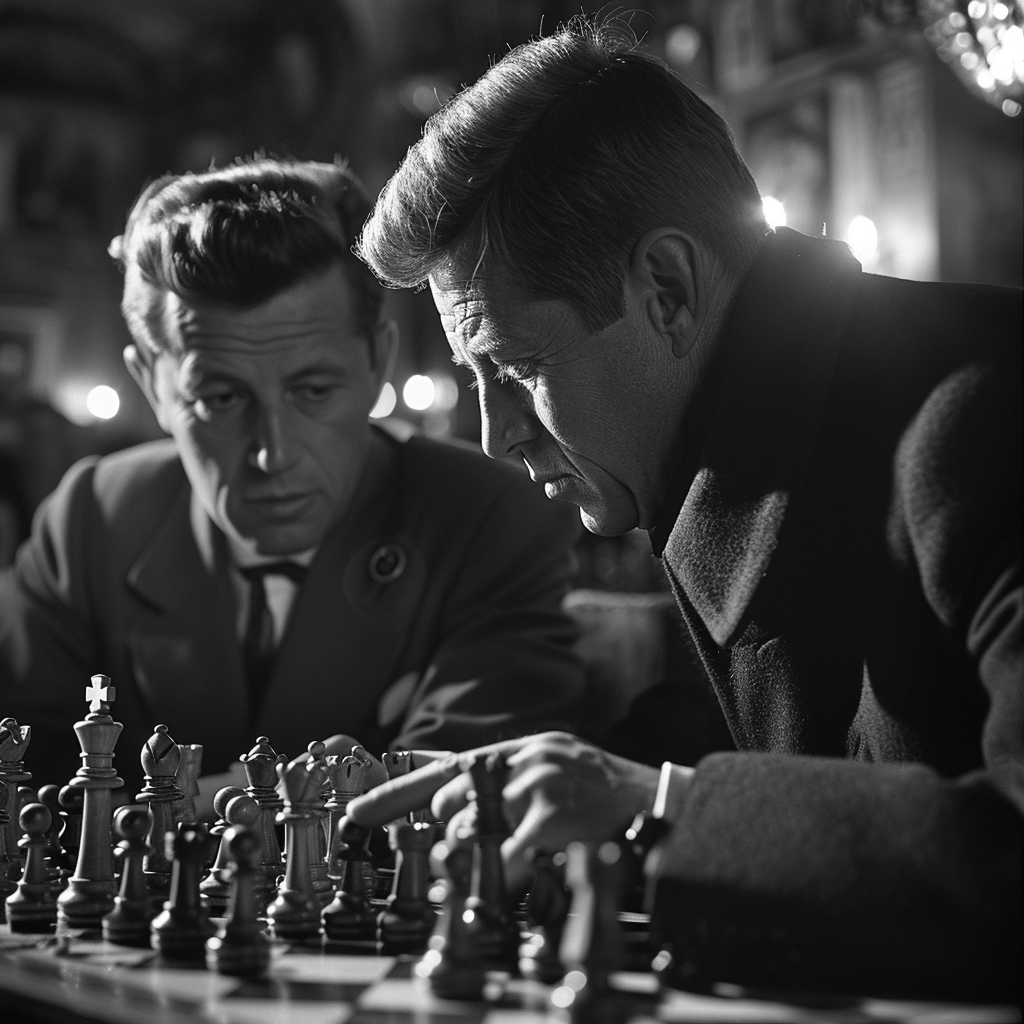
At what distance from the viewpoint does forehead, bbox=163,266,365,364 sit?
199 cm

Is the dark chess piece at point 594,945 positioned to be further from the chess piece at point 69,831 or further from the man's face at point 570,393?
the chess piece at point 69,831

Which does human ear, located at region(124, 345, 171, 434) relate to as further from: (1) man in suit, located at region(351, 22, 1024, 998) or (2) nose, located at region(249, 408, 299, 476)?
(1) man in suit, located at region(351, 22, 1024, 998)

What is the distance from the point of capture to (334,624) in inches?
82.6

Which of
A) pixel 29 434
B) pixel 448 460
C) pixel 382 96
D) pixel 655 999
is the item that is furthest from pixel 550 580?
pixel 382 96

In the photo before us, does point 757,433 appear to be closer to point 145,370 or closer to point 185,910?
point 185,910

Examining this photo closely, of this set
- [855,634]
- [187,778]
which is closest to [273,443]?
[187,778]

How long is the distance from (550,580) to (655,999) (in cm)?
124

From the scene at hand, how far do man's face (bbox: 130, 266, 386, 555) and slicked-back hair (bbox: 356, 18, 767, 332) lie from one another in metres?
0.54

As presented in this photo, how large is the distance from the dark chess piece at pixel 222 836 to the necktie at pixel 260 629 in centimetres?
66

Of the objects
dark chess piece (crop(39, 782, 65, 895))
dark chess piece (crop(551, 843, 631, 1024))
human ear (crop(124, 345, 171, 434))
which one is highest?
human ear (crop(124, 345, 171, 434))

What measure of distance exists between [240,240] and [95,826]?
37.8 inches

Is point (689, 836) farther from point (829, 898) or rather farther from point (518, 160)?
point (518, 160)

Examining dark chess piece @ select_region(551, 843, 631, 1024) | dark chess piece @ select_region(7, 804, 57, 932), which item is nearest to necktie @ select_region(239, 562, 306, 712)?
dark chess piece @ select_region(7, 804, 57, 932)

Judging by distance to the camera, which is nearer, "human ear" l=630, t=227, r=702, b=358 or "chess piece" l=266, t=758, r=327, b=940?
"chess piece" l=266, t=758, r=327, b=940
